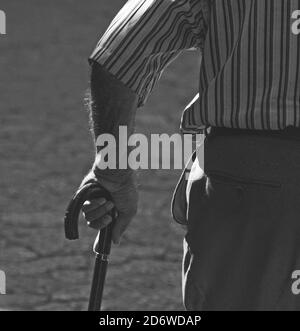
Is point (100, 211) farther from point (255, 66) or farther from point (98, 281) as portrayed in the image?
point (255, 66)

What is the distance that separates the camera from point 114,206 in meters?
2.95

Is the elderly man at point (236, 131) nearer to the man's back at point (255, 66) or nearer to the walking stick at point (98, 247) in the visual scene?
the man's back at point (255, 66)

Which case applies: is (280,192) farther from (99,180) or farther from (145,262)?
(145,262)

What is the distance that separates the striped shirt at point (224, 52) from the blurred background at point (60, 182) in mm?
2653

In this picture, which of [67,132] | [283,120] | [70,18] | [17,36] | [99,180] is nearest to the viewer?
[283,120]

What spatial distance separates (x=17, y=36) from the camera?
39.3 ft

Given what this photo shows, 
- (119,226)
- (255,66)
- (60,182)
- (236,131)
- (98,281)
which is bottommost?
(60,182)

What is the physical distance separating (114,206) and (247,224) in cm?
47

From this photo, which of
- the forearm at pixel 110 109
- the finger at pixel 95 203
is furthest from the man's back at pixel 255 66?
the finger at pixel 95 203

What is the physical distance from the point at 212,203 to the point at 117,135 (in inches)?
14.3

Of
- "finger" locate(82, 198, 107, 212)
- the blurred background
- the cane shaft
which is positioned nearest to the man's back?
"finger" locate(82, 198, 107, 212)

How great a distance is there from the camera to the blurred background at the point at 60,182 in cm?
561

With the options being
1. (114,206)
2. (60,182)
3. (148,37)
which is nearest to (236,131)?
(148,37)

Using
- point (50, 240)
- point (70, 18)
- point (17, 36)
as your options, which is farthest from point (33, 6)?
point (50, 240)
